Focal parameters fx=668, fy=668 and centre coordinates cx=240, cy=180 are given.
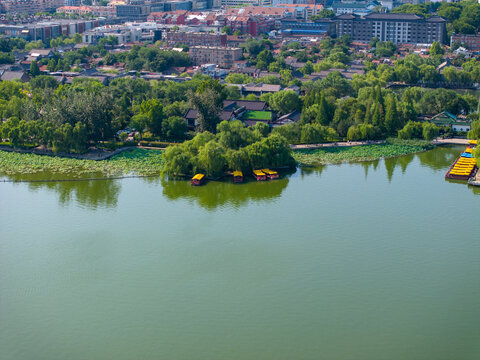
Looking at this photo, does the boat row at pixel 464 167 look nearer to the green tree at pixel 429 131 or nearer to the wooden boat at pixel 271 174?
the green tree at pixel 429 131

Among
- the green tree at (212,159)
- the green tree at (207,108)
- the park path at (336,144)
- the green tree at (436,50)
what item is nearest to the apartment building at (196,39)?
the green tree at (436,50)

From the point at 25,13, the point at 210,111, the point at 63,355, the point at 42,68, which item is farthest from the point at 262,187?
the point at 25,13

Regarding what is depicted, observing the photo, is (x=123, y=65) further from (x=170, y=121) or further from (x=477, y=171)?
(x=477, y=171)

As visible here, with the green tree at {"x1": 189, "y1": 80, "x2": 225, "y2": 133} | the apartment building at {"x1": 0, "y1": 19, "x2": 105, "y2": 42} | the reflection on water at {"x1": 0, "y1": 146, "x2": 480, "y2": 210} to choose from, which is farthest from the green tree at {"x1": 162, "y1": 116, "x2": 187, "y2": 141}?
the apartment building at {"x1": 0, "y1": 19, "x2": 105, "y2": 42}

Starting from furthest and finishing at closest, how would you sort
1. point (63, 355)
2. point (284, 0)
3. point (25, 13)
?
point (284, 0) < point (25, 13) < point (63, 355)

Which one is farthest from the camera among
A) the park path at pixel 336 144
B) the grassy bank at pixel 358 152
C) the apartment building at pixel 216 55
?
the apartment building at pixel 216 55

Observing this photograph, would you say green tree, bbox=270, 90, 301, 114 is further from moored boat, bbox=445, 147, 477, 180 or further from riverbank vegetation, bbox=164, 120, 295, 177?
moored boat, bbox=445, 147, 477, 180
